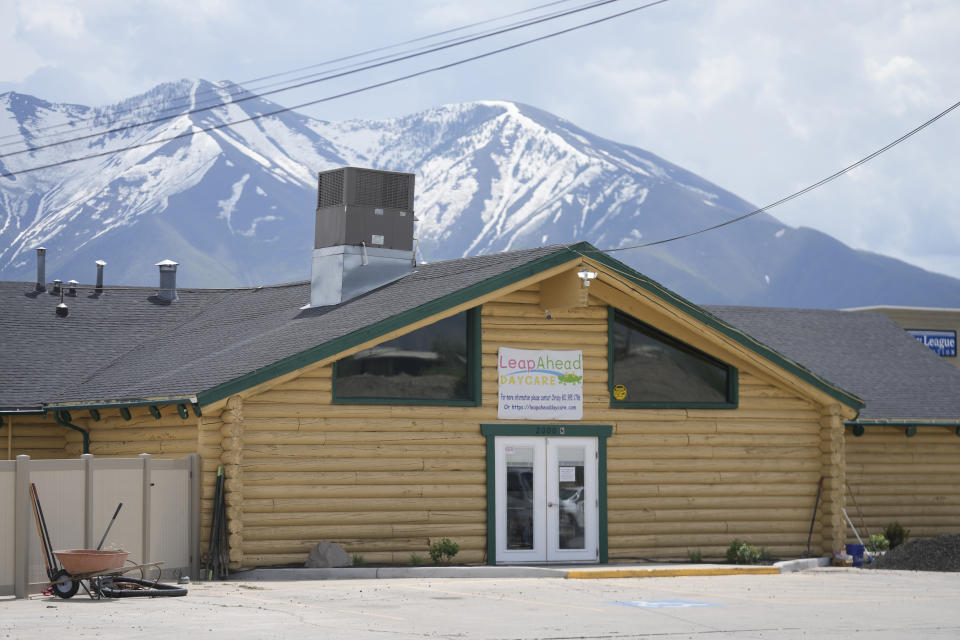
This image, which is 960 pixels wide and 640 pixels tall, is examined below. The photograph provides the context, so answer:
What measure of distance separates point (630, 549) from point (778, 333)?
1045 cm

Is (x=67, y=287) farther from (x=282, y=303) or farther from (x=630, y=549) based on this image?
(x=630, y=549)

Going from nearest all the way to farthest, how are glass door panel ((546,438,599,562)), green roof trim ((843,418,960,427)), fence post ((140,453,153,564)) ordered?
fence post ((140,453,153,564))
glass door panel ((546,438,599,562))
green roof trim ((843,418,960,427))

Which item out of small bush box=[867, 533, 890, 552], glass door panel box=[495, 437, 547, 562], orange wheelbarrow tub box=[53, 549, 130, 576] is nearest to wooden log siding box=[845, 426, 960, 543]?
small bush box=[867, 533, 890, 552]

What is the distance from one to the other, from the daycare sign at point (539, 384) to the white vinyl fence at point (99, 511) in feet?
18.1

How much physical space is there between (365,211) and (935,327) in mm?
28365

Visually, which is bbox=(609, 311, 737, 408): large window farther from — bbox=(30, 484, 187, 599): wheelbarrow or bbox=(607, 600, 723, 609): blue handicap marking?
bbox=(30, 484, 187, 599): wheelbarrow

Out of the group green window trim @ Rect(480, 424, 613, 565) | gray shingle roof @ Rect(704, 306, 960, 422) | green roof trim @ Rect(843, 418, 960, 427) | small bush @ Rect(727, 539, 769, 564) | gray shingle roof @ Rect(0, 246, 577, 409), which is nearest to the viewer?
gray shingle roof @ Rect(0, 246, 577, 409)

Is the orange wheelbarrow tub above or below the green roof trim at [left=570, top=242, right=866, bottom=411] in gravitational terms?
below

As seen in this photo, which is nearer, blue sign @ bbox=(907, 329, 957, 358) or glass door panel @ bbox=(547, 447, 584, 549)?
glass door panel @ bbox=(547, 447, 584, 549)

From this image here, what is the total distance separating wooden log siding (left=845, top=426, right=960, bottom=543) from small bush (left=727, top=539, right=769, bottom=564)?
14.7 ft

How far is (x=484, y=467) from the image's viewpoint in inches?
924

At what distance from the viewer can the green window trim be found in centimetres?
2341

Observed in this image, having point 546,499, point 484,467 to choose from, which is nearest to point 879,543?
point 546,499

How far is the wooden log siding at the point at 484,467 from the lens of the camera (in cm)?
2184
